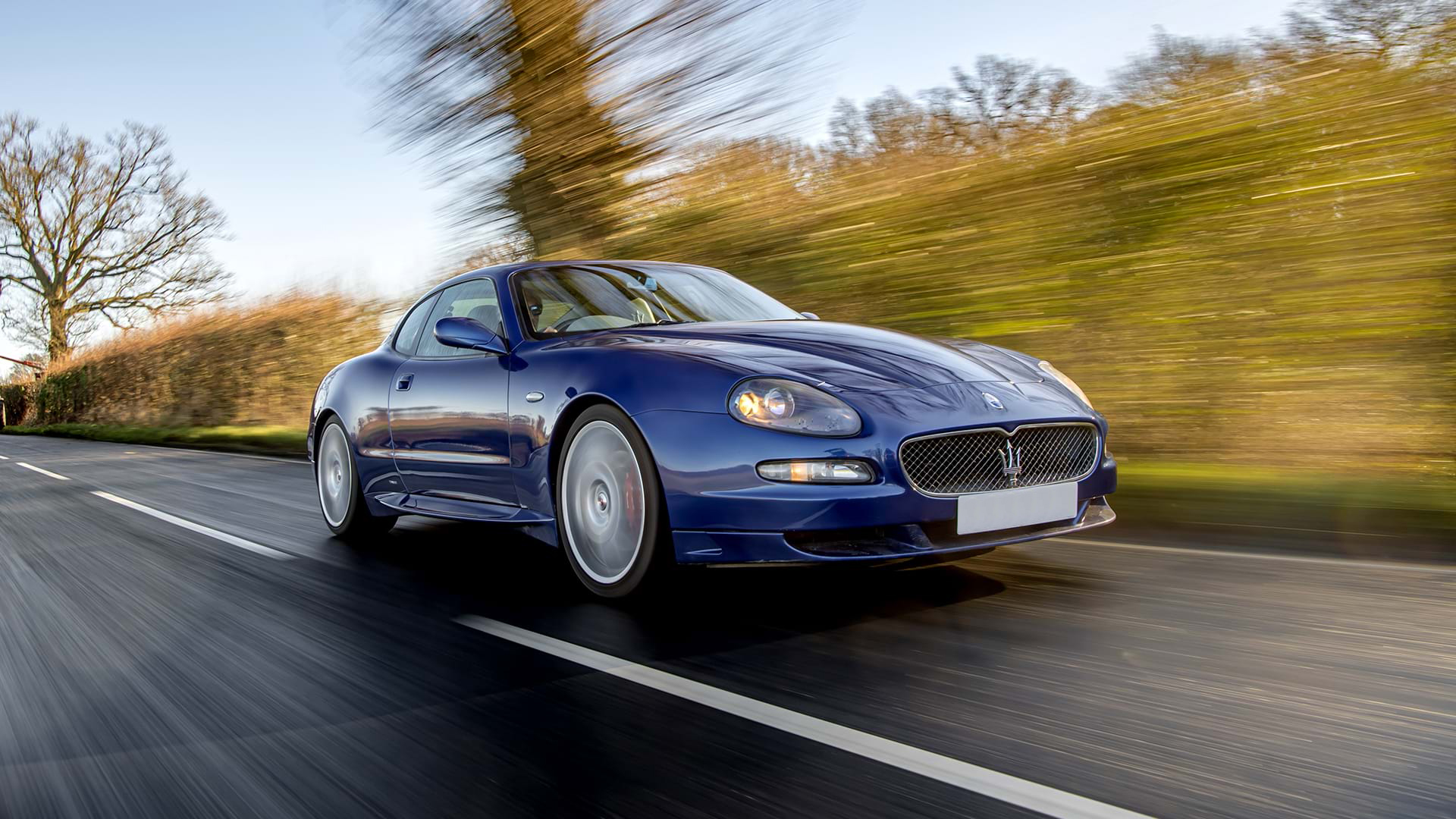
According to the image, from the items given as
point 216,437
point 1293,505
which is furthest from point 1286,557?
point 216,437

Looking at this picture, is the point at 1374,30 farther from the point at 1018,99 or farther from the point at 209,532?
the point at 209,532

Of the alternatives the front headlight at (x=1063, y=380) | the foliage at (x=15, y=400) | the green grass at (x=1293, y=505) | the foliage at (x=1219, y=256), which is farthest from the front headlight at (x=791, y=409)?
the foliage at (x=15, y=400)

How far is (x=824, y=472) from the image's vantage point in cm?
364

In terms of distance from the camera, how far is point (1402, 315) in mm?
5977

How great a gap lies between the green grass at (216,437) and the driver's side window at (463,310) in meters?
9.91

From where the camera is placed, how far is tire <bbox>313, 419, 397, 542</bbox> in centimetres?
630

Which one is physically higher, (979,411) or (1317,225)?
(1317,225)

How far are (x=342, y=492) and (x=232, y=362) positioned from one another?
68.5 feet

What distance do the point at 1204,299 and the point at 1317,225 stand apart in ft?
2.46

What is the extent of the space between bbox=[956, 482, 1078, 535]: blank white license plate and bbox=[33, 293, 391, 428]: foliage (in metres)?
16.5

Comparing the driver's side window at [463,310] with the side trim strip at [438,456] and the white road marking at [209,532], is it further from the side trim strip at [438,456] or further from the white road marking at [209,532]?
the white road marking at [209,532]

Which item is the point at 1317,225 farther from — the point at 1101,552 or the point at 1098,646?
the point at 1098,646

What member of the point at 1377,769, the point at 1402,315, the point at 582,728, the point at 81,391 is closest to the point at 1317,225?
the point at 1402,315

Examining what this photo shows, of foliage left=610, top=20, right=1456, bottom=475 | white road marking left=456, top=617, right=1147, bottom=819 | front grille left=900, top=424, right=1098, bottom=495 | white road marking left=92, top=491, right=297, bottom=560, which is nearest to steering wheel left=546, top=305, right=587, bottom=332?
white road marking left=456, top=617, right=1147, bottom=819
